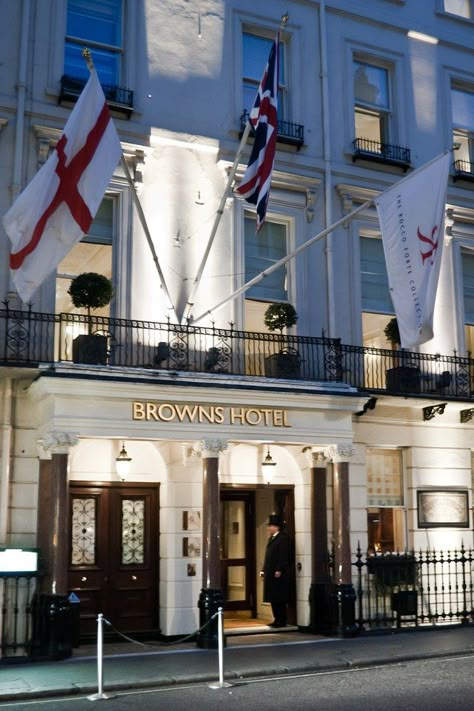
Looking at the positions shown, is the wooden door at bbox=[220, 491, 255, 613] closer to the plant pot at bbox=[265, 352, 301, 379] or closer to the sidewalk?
the sidewalk

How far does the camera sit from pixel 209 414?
49.6 feet

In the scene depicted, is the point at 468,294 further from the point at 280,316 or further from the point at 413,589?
the point at 413,589

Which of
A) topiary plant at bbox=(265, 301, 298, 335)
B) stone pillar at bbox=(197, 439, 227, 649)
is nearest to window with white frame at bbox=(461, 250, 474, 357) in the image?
topiary plant at bbox=(265, 301, 298, 335)

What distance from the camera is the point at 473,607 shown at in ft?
58.0

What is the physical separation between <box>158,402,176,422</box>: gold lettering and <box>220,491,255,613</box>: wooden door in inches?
127

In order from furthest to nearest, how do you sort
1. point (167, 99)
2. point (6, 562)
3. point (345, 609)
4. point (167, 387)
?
point (167, 99) < point (345, 609) < point (167, 387) < point (6, 562)

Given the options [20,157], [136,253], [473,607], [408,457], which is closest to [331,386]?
[408,457]

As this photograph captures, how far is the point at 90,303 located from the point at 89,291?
195 millimetres

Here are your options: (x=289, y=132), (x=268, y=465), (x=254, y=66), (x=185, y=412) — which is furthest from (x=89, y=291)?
(x=254, y=66)

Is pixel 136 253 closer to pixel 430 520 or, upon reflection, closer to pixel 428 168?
pixel 428 168

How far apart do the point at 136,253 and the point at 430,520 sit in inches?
304

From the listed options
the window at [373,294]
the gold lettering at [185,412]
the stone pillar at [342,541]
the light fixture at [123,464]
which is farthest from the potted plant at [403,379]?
the light fixture at [123,464]

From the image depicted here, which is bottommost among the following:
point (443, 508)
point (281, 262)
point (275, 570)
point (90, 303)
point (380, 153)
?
point (275, 570)

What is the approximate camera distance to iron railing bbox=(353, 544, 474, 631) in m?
16.6
